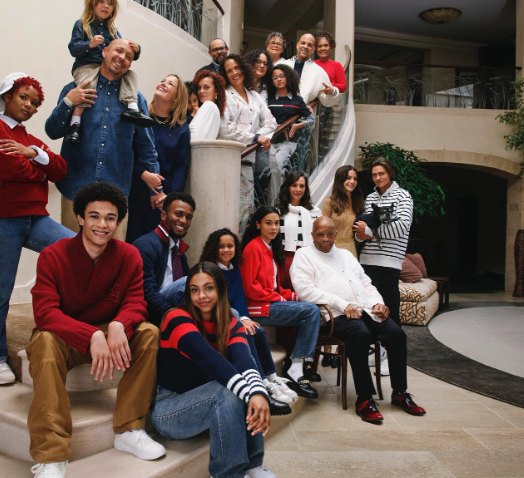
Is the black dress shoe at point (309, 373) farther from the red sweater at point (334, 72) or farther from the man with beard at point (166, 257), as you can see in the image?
the red sweater at point (334, 72)

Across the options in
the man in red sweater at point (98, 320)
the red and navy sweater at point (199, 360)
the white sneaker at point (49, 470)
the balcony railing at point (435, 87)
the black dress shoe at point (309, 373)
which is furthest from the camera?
the balcony railing at point (435, 87)

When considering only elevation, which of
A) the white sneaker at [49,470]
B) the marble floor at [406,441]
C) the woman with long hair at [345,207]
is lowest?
the marble floor at [406,441]

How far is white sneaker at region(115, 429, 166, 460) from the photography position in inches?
89.1

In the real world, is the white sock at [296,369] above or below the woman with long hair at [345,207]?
below

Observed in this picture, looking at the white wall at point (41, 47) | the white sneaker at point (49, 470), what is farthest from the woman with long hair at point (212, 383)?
the white wall at point (41, 47)

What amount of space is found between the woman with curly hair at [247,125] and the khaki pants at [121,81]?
3.77 ft

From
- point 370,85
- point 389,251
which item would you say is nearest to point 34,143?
point 389,251

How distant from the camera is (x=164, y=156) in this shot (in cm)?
348

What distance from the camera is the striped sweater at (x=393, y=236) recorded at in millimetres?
4125

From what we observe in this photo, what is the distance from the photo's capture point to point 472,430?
130 inches

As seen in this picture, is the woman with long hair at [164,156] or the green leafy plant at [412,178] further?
the green leafy plant at [412,178]

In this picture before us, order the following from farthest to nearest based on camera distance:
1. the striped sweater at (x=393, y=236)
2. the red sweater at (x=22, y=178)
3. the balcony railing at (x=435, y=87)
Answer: the balcony railing at (x=435, y=87), the striped sweater at (x=393, y=236), the red sweater at (x=22, y=178)

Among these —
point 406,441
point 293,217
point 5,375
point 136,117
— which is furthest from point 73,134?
A: point 406,441

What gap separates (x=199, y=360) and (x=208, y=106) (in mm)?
2095
